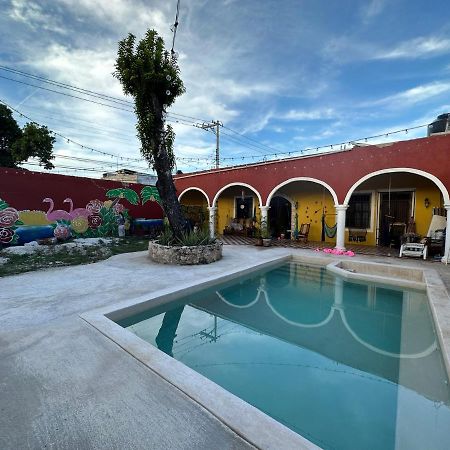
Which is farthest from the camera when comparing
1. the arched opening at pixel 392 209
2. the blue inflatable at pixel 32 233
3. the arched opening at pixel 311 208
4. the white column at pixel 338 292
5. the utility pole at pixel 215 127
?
the utility pole at pixel 215 127

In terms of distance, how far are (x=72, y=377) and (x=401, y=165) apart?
9.36 meters

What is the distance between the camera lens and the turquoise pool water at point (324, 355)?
88.7 inches

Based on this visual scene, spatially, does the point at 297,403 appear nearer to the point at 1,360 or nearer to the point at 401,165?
the point at 1,360

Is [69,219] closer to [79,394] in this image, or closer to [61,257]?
[61,257]

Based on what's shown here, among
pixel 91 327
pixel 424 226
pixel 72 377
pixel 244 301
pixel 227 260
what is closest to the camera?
pixel 72 377

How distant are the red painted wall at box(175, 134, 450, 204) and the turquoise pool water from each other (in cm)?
424

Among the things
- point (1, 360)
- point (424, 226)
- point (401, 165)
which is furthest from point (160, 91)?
point (424, 226)

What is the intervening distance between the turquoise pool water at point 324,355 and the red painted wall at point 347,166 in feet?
13.9

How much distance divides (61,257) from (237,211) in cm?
957

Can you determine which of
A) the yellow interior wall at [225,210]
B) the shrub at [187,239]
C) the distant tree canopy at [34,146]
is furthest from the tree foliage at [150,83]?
the distant tree canopy at [34,146]

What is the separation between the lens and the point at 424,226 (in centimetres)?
981

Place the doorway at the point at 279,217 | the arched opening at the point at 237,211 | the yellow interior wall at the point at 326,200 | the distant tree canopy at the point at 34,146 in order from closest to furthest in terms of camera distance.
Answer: the yellow interior wall at the point at 326,200 < the doorway at the point at 279,217 < the arched opening at the point at 237,211 < the distant tree canopy at the point at 34,146

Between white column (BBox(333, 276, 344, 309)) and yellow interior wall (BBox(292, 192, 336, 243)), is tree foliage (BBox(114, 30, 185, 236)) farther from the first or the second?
yellow interior wall (BBox(292, 192, 336, 243))

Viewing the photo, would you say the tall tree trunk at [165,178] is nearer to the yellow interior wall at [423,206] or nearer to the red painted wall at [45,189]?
the red painted wall at [45,189]
